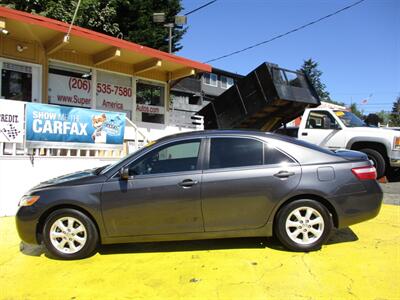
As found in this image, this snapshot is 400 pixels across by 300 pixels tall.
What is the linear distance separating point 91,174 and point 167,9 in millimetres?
16413

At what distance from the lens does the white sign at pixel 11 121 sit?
24.1 feet

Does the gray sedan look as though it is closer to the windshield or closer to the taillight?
the taillight

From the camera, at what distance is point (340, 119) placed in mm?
10547

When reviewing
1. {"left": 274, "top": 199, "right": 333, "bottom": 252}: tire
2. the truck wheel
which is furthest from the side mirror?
the truck wheel

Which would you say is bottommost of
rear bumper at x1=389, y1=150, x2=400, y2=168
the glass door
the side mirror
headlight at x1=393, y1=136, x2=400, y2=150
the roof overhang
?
the side mirror

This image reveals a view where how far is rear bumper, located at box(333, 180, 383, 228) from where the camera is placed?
4883 mm

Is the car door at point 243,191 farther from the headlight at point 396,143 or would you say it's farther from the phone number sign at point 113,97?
the phone number sign at point 113,97

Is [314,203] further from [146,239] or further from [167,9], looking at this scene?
[167,9]

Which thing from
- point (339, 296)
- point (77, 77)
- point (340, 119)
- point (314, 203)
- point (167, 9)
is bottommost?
point (339, 296)

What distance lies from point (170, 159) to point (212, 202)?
2.70 feet

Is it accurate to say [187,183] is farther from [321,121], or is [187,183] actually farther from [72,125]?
[321,121]

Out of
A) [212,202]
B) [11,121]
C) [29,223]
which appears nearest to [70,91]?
[11,121]

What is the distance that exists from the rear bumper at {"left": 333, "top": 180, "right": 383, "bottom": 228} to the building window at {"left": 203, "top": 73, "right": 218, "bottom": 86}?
3835cm

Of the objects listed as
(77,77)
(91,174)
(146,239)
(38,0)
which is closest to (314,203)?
(146,239)
